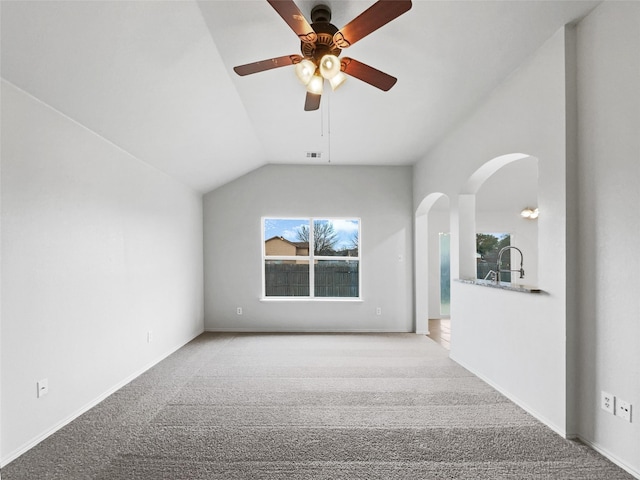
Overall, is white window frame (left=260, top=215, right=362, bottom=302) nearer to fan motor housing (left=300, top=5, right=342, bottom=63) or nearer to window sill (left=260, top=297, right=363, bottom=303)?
window sill (left=260, top=297, right=363, bottom=303)

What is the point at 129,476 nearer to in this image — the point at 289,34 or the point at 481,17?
the point at 289,34

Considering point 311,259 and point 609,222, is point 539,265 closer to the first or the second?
point 609,222

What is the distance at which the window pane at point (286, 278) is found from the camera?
233 inches

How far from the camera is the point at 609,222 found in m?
2.13

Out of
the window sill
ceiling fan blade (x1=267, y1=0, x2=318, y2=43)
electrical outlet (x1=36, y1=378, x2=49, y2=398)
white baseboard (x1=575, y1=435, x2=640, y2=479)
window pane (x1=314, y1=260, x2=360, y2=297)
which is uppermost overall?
ceiling fan blade (x1=267, y1=0, x2=318, y2=43)

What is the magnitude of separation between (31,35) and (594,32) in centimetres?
335

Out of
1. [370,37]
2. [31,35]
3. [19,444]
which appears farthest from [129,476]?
[370,37]

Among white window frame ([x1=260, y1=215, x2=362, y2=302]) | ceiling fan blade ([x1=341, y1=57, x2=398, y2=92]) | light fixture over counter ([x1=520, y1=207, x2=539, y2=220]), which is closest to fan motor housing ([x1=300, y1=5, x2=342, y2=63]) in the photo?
ceiling fan blade ([x1=341, y1=57, x2=398, y2=92])

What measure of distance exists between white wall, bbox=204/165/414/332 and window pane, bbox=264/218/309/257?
0.22 metres

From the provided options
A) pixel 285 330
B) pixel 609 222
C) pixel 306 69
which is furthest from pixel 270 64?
pixel 285 330

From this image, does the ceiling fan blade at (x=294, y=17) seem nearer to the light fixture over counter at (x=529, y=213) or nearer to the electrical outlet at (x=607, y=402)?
the electrical outlet at (x=607, y=402)

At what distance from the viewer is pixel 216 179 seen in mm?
5379

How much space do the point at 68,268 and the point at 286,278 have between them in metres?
3.58

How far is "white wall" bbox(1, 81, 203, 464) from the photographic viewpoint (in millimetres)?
2180
